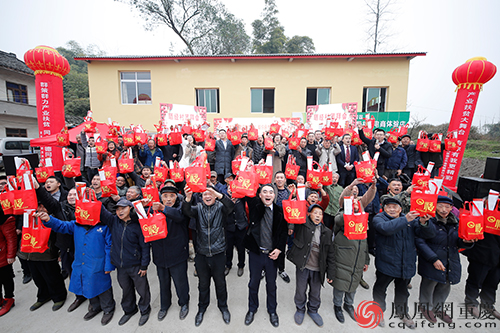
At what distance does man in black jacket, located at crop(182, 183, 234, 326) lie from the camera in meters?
2.94

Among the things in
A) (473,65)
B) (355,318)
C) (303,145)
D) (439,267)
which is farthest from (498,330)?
(473,65)

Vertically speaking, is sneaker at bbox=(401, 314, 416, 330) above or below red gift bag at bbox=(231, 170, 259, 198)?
below

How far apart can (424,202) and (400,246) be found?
0.75 m

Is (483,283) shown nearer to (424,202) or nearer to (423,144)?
(424,202)

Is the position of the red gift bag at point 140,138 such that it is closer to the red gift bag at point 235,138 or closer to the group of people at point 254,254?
the red gift bag at point 235,138

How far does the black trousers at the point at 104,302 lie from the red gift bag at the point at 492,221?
5515 mm

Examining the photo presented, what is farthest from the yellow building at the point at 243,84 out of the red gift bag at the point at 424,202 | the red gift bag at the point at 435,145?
the red gift bag at the point at 424,202

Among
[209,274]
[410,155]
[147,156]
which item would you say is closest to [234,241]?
[209,274]

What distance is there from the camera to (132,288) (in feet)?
10.5

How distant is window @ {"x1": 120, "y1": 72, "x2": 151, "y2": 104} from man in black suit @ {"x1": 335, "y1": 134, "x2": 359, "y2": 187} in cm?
1192

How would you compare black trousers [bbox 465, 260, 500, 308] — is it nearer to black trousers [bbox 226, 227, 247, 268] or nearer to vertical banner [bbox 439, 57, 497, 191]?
black trousers [bbox 226, 227, 247, 268]

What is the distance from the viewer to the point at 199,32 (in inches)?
826

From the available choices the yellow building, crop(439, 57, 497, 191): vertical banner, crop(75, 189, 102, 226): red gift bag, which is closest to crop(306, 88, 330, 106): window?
the yellow building

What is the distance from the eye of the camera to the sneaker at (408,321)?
9.94 feet
